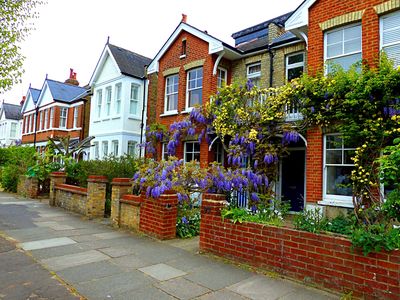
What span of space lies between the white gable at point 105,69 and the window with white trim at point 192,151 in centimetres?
750

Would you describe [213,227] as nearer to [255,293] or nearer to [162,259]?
[162,259]

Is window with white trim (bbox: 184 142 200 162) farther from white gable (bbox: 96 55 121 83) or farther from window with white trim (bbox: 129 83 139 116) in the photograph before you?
white gable (bbox: 96 55 121 83)

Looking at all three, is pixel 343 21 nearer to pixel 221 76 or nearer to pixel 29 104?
pixel 221 76

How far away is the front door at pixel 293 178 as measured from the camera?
11.2 meters

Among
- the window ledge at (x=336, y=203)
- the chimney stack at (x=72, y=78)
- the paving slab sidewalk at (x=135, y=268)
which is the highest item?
the chimney stack at (x=72, y=78)

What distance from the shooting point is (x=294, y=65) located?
36.6 feet

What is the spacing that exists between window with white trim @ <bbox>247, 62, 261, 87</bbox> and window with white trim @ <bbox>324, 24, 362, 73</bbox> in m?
3.47

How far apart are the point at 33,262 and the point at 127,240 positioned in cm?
209

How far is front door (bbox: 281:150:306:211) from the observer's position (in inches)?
441

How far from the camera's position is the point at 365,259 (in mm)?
3881

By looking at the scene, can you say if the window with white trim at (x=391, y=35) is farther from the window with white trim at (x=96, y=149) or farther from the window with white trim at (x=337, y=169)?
the window with white trim at (x=96, y=149)

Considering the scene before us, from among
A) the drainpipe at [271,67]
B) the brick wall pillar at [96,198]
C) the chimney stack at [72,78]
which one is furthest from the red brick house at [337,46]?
the chimney stack at [72,78]

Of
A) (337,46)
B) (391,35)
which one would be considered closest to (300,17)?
(337,46)

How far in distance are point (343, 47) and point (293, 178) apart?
15.8ft
